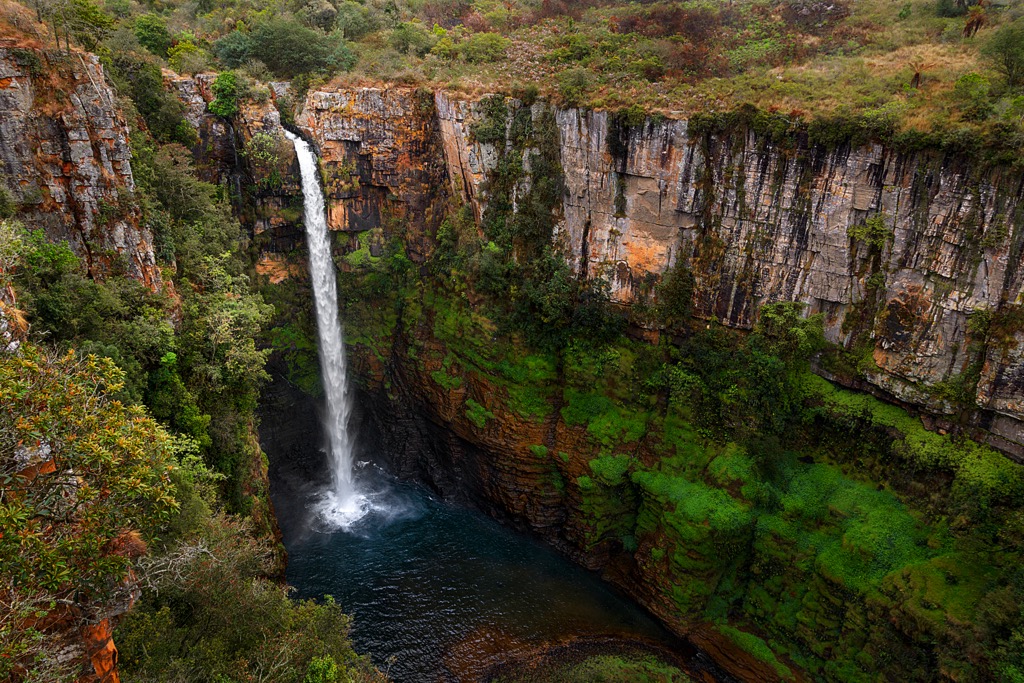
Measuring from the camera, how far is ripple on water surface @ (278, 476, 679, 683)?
18812 mm

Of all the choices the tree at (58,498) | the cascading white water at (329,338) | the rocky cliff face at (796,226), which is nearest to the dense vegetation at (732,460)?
the rocky cliff face at (796,226)

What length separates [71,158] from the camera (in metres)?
15.5

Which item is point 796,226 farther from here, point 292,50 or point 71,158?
point 292,50

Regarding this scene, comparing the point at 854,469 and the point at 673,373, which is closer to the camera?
the point at 854,469

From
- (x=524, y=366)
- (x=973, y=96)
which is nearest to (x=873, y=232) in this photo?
(x=973, y=96)

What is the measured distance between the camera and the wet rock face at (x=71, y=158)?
1449cm

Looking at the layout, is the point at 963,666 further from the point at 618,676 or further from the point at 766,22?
the point at 766,22

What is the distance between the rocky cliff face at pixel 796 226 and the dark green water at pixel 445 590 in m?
10.4

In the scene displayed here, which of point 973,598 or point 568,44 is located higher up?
point 568,44

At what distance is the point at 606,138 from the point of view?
19.9m

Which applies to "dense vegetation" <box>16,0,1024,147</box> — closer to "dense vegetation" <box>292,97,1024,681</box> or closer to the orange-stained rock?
"dense vegetation" <box>292,97,1024,681</box>

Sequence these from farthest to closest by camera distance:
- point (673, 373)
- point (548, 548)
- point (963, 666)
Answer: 1. point (548, 548)
2. point (673, 373)
3. point (963, 666)

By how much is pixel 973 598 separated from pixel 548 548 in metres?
13.0

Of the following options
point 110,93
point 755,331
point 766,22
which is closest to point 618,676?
point 755,331
